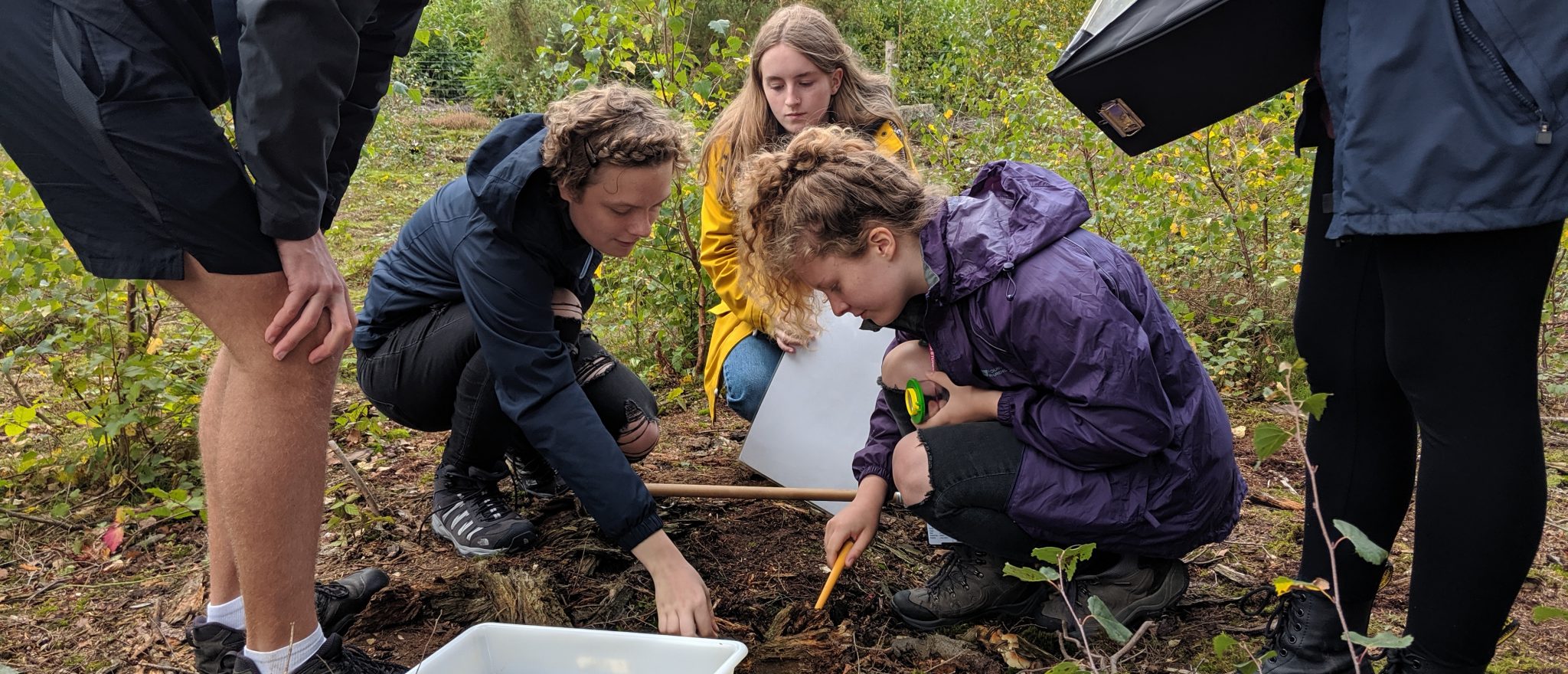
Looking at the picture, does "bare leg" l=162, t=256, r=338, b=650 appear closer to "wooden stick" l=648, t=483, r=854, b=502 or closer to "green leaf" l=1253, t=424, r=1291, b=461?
"wooden stick" l=648, t=483, r=854, b=502

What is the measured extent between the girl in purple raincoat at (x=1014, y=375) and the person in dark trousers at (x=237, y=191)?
2.58ft

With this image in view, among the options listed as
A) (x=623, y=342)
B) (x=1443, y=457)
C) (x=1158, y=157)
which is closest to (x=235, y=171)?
(x=1443, y=457)

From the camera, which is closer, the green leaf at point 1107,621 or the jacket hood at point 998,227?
the green leaf at point 1107,621

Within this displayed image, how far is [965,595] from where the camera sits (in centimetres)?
192

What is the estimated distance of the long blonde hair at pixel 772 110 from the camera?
267cm

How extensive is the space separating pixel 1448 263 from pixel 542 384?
1.41m

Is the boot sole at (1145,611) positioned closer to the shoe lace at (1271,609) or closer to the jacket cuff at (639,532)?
the shoe lace at (1271,609)

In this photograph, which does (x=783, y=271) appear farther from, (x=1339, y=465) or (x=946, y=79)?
(x=946, y=79)

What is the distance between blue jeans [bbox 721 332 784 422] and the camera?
258cm

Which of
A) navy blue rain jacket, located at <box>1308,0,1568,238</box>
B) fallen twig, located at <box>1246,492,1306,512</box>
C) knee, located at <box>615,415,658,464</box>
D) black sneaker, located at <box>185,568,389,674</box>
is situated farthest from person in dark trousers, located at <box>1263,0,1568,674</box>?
black sneaker, located at <box>185,568,389,674</box>

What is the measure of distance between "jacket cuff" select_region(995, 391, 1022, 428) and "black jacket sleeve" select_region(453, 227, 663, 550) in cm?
64

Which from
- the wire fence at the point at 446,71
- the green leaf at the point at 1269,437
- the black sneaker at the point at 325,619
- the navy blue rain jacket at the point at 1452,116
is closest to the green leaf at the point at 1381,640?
the green leaf at the point at 1269,437

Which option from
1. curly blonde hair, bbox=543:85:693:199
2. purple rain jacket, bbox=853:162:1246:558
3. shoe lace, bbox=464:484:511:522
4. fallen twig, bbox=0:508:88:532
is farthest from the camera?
fallen twig, bbox=0:508:88:532

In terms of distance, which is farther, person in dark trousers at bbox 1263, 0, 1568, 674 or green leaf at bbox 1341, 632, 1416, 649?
person in dark trousers at bbox 1263, 0, 1568, 674
